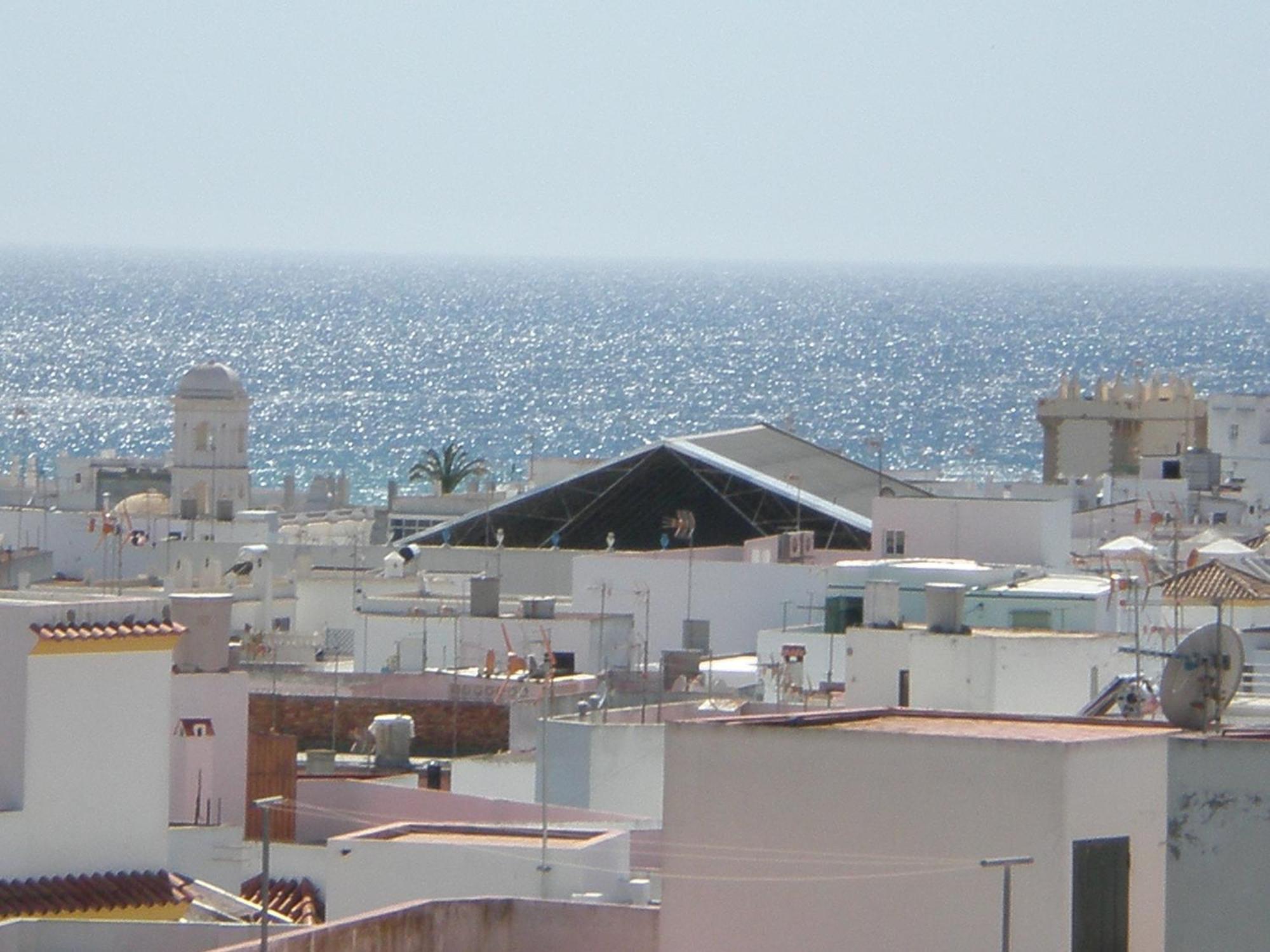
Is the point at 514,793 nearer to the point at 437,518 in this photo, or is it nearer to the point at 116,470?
the point at 437,518

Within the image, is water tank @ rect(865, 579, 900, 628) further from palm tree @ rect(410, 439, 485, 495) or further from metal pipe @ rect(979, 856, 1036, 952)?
palm tree @ rect(410, 439, 485, 495)

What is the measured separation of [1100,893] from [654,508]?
119 ft

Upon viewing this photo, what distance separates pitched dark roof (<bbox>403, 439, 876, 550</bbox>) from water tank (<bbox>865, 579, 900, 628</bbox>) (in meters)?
14.9

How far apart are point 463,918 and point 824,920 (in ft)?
5.97

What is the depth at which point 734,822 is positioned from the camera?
12906mm

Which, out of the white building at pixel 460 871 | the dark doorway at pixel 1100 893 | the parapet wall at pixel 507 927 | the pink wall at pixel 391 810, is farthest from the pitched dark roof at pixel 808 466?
the dark doorway at pixel 1100 893

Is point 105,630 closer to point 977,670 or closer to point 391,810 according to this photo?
point 391,810

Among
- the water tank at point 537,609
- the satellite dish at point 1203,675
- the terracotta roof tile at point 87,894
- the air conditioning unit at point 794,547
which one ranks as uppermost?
the air conditioning unit at point 794,547

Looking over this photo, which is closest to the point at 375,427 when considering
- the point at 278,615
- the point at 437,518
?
the point at 437,518

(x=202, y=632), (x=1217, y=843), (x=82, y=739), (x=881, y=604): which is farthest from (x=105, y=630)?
(x=881, y=604)

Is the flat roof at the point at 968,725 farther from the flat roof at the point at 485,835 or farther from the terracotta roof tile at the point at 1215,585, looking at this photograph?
the terracotta roof tile at the point at 1215,585

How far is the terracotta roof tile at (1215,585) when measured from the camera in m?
33.9

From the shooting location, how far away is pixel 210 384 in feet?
195

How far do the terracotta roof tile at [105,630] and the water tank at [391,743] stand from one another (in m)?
9.30
